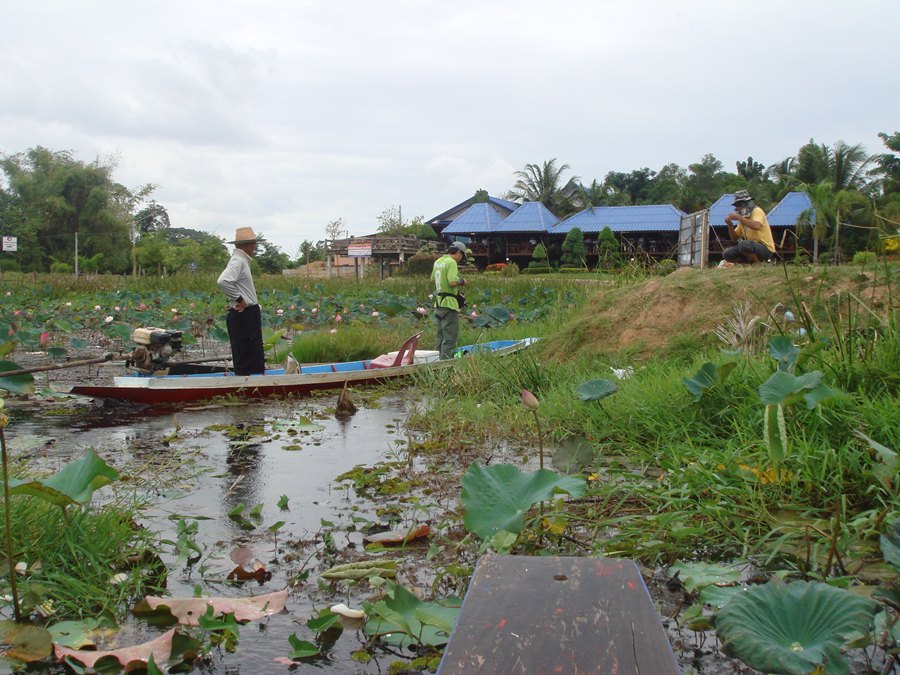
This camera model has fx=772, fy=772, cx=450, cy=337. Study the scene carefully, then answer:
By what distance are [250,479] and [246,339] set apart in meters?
3.09

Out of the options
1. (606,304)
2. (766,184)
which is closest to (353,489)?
(606,304)

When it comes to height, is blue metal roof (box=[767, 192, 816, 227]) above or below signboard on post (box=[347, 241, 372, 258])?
above

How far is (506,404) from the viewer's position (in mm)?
5973

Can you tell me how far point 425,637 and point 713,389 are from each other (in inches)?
100

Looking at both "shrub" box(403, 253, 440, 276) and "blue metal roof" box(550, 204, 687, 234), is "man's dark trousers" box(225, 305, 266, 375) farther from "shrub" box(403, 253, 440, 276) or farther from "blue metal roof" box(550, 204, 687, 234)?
"blue metal roof" box(550, 204, 687, 234)

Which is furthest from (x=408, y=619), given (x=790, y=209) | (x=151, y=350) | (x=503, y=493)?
(x=790, y=209)

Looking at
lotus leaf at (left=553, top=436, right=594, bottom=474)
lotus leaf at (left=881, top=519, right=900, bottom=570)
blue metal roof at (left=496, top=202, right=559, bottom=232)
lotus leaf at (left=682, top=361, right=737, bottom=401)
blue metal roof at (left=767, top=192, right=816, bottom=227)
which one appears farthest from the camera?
blue metal roof at (left=496, top=202, right=559, bottom=232)

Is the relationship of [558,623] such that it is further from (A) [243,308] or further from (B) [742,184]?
(B) [742,184]

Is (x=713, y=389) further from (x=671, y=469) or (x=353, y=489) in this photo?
(x=353, y=489)

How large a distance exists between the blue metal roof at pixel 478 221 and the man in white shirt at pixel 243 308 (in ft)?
103

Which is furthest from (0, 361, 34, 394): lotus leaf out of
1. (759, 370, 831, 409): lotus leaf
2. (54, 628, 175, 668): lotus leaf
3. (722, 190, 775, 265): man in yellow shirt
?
(722, 190, 775, 265): man in yellow shirt

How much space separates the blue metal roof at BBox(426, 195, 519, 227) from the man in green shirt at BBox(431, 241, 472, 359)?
3454 cm

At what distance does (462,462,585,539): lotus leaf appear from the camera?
2.49 meters

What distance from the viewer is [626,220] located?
3719 centimetres
